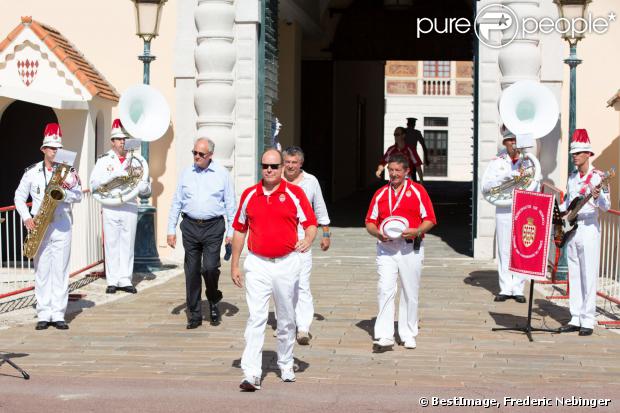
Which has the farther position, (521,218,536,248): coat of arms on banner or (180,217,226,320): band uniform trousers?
(180,217,226,320): band uniform trousers

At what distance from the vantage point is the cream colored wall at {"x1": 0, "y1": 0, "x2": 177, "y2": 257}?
16922mm

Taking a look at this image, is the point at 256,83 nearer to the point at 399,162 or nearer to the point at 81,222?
the point at 81,222

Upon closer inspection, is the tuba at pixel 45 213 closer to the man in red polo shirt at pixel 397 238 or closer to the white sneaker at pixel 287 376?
the man in red polo shirt at pixel 397 238

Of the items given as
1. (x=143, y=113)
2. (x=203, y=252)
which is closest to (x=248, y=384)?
(x=203, y=252)

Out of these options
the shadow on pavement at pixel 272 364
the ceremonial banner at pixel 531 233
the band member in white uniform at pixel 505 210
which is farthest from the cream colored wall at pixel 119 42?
the shadow on pavement at pixel 272 364

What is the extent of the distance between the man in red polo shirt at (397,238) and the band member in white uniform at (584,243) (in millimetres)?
1645

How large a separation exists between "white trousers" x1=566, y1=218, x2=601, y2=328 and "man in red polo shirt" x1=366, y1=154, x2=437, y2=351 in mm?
1654

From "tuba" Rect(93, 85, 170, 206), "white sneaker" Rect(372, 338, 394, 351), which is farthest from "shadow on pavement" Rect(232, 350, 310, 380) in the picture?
"tuba" Rect(93, 85, 170, 206)

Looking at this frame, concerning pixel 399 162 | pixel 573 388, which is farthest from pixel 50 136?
pixel 573 388

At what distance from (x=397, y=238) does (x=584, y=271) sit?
2.04 metres

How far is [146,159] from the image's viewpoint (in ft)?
49.3

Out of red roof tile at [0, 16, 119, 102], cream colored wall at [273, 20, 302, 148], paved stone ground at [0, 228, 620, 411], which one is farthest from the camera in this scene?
cream colored wall at [273, 20, 302, 148]

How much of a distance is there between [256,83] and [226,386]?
29.3 feet

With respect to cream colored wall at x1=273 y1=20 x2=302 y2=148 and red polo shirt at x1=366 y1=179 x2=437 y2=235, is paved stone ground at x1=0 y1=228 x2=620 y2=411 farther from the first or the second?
cream colored wall at x1=273 y1=20 x2=302 y2=148
